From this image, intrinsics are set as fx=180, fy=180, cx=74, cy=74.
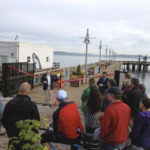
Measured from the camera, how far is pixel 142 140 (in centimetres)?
304

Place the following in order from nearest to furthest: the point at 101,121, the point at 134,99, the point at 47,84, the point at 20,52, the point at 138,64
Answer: the point at 101,121 → the point at 134,99 → the point at 47,84 → the point at 20,52 → the point at 138,64

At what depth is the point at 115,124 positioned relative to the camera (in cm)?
302

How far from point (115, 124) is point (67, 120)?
2.71ft

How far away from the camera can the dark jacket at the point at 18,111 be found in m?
3.10

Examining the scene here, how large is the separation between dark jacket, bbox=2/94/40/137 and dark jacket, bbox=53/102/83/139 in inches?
15.9

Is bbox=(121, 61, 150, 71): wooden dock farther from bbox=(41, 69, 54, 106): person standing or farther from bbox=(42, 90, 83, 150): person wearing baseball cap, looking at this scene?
bbox=(42, 90, 83, 150): person wearing baseball cap

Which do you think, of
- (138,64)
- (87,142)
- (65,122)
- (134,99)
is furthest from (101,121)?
(138,64)

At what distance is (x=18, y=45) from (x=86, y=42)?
26.4ft

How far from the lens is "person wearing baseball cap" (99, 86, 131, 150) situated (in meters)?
2.98

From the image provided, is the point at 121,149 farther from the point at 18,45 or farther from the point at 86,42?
the point at 18,45

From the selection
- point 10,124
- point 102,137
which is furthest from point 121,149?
point 10,124

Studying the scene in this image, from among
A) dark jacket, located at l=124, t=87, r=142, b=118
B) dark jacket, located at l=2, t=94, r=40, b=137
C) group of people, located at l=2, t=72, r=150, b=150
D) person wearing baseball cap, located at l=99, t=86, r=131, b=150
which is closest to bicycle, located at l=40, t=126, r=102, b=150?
group of people, located at l=2, t=72, r=150, b=150

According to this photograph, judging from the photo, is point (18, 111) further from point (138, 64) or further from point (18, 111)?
point (138, 64)

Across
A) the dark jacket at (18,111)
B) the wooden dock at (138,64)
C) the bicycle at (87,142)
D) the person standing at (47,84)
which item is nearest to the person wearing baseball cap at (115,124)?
the bicycle at (87,142)
